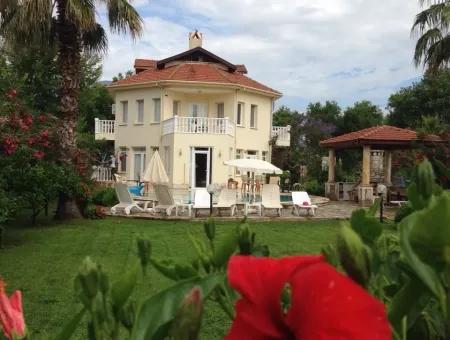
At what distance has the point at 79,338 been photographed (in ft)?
16.9

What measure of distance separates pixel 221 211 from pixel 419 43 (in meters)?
9.03

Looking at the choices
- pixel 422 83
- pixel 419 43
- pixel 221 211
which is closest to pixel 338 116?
pixel 422 83

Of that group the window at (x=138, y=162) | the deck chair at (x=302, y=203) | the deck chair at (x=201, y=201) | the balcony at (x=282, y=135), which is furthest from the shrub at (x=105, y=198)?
the balcony at (x=282, y=135)

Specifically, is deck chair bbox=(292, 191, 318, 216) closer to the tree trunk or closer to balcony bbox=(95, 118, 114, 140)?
the tree trunk

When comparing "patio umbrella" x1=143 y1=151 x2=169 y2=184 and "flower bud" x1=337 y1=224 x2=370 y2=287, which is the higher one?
"patio umbrella" x1=143 y1=151 x2=169 y2=184

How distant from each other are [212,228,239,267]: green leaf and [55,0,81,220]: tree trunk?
1396 cm

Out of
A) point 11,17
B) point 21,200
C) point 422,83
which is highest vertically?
point 422,83

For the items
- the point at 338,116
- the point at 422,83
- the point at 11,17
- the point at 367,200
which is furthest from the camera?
the point at 338,116

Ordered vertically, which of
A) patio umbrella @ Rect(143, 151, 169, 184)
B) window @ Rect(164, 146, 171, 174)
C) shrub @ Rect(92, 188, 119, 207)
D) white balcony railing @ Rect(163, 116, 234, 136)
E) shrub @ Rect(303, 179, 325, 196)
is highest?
white balcony railing @ Rect(163, 116, 234, 136)

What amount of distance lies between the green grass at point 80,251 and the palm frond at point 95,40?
5.08 m

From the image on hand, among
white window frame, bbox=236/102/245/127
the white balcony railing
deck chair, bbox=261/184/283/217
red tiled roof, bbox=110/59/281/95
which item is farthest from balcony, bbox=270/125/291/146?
deck chair, bbox=261/184/283/217

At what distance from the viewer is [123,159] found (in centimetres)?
3030

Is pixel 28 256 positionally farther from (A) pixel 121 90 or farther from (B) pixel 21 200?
(A) pixel 121 90

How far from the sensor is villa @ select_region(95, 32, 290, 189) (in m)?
26.2
